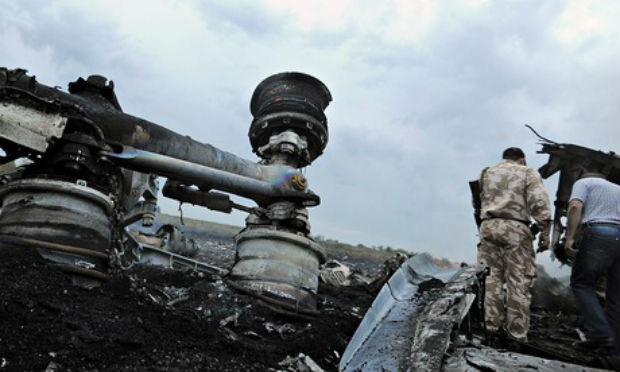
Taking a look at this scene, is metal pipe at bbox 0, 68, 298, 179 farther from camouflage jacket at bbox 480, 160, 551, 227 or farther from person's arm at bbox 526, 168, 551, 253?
person's arm at bbox 526, 168, 551, 253

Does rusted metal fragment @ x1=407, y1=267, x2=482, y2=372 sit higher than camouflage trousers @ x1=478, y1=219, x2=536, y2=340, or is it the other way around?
camouflage trousers @ x1=478, y1=219, x2=536, y2=340

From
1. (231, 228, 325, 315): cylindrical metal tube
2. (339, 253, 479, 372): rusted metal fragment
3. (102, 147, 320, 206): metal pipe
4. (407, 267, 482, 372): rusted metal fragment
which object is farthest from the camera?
(231, 228, 325, 315): cylindrical metal tube

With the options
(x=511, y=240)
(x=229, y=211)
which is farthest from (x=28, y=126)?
(x=511, y=240)

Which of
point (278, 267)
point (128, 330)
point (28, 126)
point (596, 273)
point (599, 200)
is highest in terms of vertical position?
point (599, 200)

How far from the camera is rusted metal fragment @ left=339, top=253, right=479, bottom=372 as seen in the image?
2.47 m

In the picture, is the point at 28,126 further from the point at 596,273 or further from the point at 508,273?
the point at 596,273

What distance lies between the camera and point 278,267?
3965 millimetres

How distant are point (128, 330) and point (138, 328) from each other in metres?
0.07

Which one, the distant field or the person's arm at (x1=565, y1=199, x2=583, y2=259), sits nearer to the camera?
the person's arm at (x1=565, y1=199, x2=583, y2=259)

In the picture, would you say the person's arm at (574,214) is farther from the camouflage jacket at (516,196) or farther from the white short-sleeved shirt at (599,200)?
the camouflage jacket at (516,196)

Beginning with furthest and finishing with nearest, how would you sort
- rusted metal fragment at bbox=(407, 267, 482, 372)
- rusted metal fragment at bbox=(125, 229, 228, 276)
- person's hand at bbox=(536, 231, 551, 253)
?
1. rusted metal fragment at bbox=(125, 229, 228, 276)
2. person's hand at bbox=(536, 231, 551, 253)
3. rusted metal fragment at bbox=(407, 267, 482, 372)

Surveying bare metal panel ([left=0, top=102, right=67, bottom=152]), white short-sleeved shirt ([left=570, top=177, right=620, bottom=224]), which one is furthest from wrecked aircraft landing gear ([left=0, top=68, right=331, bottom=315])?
white short-sleeved shirt ([left=570, top=177, right=620, bottom=224])

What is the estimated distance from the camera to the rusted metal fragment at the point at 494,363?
89.1 inches

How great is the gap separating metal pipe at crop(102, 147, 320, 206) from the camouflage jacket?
1781 millimetres
